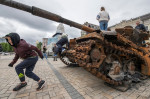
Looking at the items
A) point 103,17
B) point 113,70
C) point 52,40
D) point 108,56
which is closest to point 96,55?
point 108,56

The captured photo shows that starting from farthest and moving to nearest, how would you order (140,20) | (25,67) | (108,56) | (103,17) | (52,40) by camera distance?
(140,20) → (52,40) → (103,17) → (108,56) → (25,67)

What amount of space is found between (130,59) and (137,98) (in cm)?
154

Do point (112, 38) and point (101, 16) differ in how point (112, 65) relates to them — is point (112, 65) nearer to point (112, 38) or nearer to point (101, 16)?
point (112, 38)

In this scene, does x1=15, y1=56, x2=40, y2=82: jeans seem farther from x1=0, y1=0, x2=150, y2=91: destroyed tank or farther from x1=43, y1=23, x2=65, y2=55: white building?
x1=43, y1=23, x2=65, y2=55: white building

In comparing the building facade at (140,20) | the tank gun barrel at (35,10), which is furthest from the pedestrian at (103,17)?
the building facade at (140,20)

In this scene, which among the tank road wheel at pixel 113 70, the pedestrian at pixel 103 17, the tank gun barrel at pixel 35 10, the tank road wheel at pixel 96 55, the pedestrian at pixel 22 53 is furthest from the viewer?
the pedestrian at pixel 103 17

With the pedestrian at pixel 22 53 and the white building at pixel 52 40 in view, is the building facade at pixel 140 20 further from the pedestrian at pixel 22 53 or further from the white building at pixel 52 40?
the pedestrian at pixel 22 53

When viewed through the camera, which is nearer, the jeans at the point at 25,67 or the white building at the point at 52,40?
the jeans at the point at 25,67

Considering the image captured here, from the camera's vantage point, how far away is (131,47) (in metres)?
3.21

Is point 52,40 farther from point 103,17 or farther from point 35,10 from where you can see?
point 35,10

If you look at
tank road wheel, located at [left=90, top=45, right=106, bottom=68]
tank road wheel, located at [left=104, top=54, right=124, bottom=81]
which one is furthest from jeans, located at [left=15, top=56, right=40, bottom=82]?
tank road wheel, located at [left=104, top=54, right=124, bottom=81]

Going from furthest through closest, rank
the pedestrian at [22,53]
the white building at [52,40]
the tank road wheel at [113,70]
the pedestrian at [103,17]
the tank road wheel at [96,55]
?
the white building at [52,40], the pedestrian at [103,17], the tank road wheel at [113,70], the tank road wheel at [96,55], the pedestrian at [22,53]

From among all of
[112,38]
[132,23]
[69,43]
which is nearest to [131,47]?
[112,38]

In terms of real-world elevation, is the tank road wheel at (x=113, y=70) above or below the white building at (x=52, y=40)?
below
